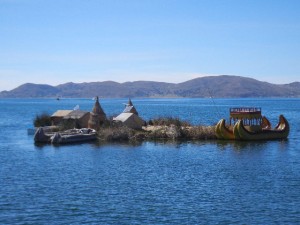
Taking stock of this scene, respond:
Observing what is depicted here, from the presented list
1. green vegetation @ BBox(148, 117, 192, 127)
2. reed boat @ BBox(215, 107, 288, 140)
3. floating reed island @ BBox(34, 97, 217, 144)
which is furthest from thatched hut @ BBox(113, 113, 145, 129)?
reed boat @ BBox(215, 107, 288, 140)

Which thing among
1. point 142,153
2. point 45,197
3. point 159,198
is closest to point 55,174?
point 45,197

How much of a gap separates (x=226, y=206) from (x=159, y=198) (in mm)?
3235

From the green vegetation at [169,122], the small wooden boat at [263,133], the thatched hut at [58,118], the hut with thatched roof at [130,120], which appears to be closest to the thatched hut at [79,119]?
the thatched hut at [58,118]

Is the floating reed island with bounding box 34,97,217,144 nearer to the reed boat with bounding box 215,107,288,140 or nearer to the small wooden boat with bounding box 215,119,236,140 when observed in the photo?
the small wooden boat with bounding box 215,119,236,140

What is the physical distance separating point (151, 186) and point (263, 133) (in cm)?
2576

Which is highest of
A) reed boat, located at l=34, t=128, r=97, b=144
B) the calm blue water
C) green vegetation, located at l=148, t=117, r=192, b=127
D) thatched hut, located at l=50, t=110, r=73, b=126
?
thatched hut, located at l=50, t=110, r=73, b=126

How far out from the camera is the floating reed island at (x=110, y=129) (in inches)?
1933

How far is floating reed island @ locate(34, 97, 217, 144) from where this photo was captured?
49109mm

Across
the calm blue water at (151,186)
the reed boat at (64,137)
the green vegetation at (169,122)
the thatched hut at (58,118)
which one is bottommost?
the calm blue water at (151,186)

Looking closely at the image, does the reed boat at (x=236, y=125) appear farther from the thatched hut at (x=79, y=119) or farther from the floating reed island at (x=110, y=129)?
the thatched hut at (x=79, y=119)

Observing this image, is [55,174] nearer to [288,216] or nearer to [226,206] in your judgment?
[226,206]

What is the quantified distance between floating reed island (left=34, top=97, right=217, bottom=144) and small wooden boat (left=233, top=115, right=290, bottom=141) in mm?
3008

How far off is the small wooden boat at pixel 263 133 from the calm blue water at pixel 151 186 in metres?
5.00


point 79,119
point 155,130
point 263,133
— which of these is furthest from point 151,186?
point 79,119
